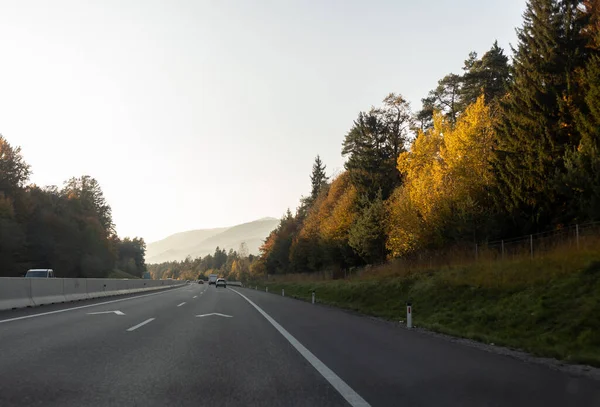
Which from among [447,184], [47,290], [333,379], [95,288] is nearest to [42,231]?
[95,288]

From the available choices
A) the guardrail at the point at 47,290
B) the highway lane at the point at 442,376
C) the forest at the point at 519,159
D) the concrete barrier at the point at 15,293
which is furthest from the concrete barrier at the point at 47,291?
the forest at the point at 519,159

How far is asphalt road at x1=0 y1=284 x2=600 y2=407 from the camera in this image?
479 cm

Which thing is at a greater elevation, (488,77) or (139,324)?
(488,77)

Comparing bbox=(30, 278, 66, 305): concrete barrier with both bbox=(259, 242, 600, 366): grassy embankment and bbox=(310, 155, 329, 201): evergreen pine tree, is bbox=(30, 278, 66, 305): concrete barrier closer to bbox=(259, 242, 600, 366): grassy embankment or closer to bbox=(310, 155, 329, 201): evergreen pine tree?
bbox=(259, 242, 600, 366): grassy embankment

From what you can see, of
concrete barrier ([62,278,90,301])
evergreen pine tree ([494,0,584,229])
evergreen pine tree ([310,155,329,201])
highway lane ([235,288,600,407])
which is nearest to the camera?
highway lane ([235,288,600,407])

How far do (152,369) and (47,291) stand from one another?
49.4ft

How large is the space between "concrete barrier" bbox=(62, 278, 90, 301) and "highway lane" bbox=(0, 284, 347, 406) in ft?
36.1

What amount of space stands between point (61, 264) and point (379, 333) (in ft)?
242

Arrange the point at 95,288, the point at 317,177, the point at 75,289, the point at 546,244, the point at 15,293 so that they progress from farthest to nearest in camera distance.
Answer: the point at 317,177, the point at 95,288, the point at 75,289, the point at 546,244, the point at 15,293

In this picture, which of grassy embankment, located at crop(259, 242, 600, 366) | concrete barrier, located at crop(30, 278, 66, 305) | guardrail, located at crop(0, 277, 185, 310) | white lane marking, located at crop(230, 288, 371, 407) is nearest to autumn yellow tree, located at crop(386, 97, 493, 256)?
grassy embankment, located at crop(259, 242, 600, 366)

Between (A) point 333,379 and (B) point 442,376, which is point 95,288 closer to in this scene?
(A) point 333,379

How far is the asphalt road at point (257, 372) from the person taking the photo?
479 centimetres

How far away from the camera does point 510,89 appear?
28188 mm

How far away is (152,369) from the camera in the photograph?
6.11 metres
